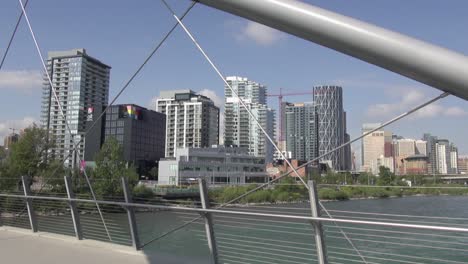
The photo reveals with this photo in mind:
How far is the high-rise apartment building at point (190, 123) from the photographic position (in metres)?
121

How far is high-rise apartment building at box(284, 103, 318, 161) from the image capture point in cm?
12979

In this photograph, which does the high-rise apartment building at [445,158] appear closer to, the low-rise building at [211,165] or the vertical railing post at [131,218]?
the low-rise building at [211,165]

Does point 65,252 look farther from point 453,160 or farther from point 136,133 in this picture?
point 136,133

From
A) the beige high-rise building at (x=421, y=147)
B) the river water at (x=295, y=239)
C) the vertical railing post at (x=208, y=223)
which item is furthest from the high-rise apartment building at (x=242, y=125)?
the vertical railing post at (x=208, y=223)

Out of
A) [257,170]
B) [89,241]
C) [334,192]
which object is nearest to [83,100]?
[257,170]

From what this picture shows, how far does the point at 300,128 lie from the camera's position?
436 feet

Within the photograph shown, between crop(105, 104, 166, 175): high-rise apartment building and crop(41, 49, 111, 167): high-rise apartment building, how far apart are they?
3300mm

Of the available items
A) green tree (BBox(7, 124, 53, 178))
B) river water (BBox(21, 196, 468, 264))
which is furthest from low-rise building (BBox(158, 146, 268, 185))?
river water (BBox(21, 196, 468, 264))

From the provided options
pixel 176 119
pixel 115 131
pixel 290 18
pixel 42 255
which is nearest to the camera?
pixel 290 18

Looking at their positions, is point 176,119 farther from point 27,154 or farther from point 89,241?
point 89,241

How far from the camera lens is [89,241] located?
6.36m

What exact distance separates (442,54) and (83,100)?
83.4 metres

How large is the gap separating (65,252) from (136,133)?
84451 millimetres

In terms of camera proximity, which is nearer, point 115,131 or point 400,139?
point 400,139
